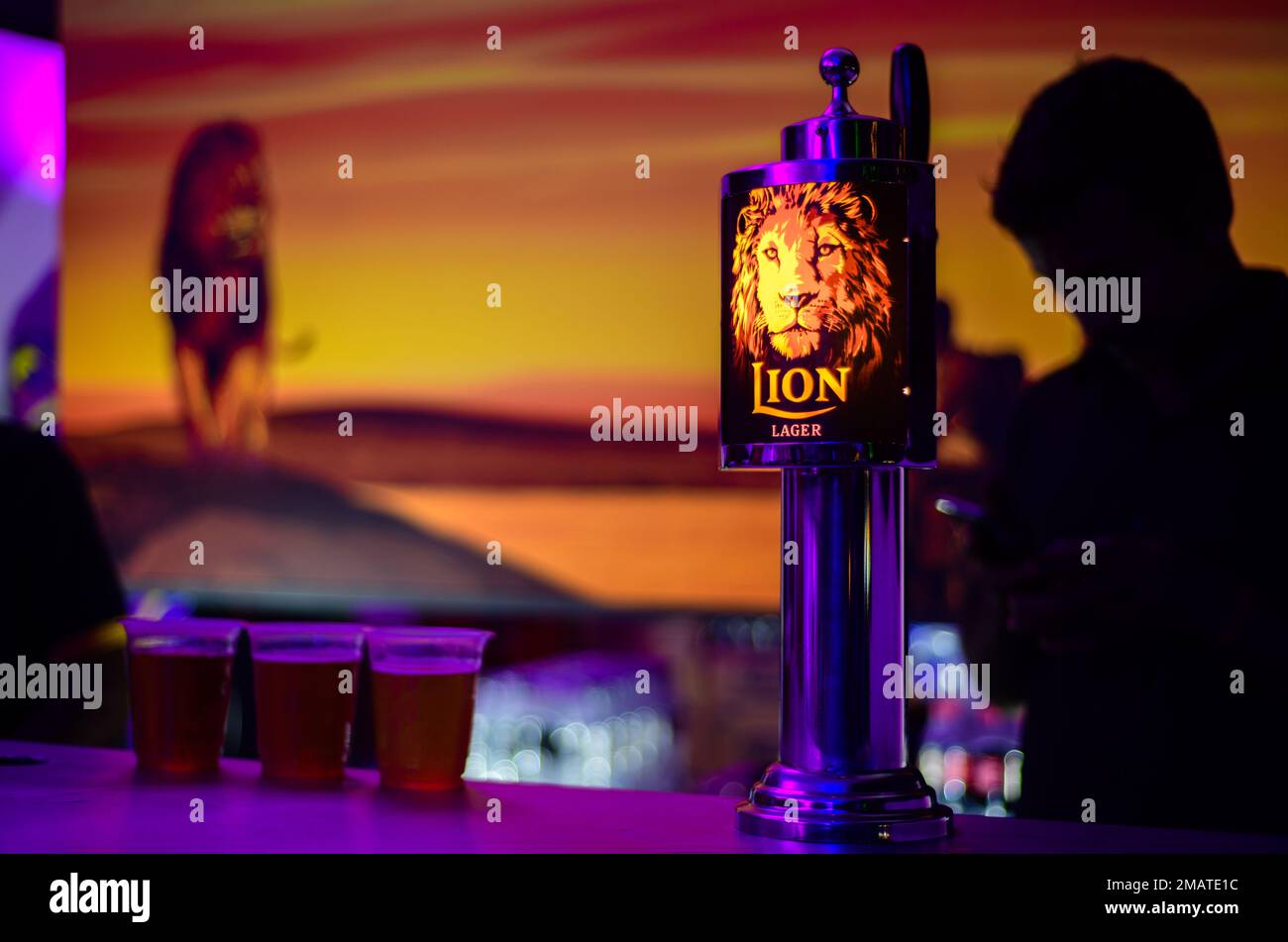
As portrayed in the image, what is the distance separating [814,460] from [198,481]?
123 inches

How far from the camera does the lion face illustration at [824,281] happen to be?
1140 millimetres

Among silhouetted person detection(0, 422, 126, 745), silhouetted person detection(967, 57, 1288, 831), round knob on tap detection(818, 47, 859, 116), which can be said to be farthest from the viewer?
silhouetted person detection(0, 422, 126, 745)

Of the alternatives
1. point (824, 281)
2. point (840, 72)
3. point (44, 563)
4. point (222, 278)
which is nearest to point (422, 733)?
point (824, 281)

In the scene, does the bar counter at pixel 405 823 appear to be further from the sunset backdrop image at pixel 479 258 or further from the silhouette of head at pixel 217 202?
the silhouette of head at pixel 217 202

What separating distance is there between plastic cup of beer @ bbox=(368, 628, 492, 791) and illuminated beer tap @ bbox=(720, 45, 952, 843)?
33 centimetres

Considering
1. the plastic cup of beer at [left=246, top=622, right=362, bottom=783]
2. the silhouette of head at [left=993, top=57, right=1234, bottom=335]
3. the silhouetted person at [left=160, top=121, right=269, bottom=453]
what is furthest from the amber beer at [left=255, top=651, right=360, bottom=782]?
the silhouetted person at [left=160, top=121, right=269, bottom=453]

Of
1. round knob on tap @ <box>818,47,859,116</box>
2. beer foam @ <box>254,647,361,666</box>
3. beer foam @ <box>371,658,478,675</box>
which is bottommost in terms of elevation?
beer foam @ <box>371,658,478,675</box>

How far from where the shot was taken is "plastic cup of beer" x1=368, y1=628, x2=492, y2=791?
4.48ft

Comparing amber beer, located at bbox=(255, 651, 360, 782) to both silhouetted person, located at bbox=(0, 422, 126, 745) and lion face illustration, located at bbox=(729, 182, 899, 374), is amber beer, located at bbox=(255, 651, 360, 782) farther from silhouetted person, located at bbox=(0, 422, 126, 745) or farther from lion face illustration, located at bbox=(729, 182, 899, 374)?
silhouetted person, located at bbox=(0, 422, 126, 745)

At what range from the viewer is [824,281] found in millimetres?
1141
